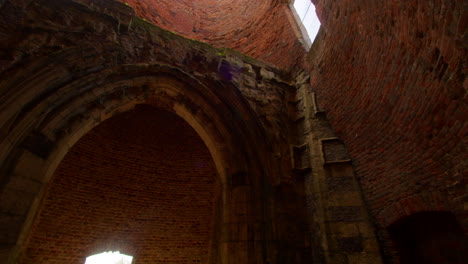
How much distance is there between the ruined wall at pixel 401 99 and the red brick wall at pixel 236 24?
1.91 meters

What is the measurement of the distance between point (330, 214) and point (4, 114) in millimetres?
4059

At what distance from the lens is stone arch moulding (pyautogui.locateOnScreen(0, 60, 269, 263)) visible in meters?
2.48

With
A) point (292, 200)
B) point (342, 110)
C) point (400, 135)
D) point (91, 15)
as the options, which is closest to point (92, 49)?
point (91, 15)

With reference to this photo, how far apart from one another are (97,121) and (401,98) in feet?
12.9

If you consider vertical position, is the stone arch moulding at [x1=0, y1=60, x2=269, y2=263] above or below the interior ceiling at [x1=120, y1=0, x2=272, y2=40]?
below

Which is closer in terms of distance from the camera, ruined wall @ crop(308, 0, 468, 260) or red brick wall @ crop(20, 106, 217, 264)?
ruined wall @ crop(308, 0, 468, 260)

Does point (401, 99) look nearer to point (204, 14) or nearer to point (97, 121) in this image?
point (97, 121)

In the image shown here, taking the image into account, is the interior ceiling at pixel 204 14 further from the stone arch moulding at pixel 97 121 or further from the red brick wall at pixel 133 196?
the stone arch moulding at pixel 97 121

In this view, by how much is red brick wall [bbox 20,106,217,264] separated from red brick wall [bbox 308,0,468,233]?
487 cm

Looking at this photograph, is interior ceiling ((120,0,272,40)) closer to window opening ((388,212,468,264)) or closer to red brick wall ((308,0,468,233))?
red brick wall ((308,0,468,233))

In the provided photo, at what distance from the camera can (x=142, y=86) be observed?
147 inches

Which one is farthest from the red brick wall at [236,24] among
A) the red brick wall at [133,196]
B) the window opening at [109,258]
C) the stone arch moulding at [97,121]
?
the window opening at [109,258]

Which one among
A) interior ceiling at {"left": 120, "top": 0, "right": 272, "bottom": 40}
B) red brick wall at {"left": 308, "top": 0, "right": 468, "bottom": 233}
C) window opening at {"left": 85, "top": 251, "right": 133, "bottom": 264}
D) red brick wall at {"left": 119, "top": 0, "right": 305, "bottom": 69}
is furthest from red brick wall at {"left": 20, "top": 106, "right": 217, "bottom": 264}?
red brick wall at {"left": 308, "top": 0, "right": 468, "bottom": 233}

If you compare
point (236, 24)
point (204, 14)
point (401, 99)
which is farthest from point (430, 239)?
point (204, 14)
